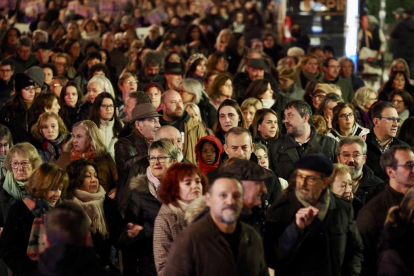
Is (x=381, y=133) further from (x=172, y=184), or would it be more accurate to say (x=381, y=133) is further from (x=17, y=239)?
(x=17, y=239)

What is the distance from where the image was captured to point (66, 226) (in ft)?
18.9

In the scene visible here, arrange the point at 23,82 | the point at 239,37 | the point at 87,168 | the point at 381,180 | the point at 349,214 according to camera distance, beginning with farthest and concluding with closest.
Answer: the point at 239,37 → the point at 23,82 → the point at 381,180 → the point at 87,168 → the point at 349,214

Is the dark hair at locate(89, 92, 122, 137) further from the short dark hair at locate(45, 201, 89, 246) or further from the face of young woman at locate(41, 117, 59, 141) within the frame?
the short dark hair at locate(45, 201, 89, 246)

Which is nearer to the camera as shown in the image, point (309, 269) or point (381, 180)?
point (309, 269)

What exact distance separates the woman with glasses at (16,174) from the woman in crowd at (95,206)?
1.45ft

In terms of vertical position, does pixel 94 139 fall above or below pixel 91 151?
above

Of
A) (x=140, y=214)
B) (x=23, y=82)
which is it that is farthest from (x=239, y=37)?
(x=140, y=214)

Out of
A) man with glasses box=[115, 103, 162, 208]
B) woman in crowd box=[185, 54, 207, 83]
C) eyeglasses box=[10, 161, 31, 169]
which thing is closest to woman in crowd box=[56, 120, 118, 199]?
man with glasses box=[115, 103, 162, 208]

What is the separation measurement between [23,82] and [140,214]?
5.40 metres

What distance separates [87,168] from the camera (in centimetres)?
806

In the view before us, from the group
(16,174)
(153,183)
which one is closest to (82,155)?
(16,174)

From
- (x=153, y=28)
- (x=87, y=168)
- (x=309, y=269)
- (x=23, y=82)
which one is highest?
(x=153, y=28)

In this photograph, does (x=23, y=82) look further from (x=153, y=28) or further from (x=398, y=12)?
(x=398, y=12)

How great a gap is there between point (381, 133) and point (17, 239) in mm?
4507
